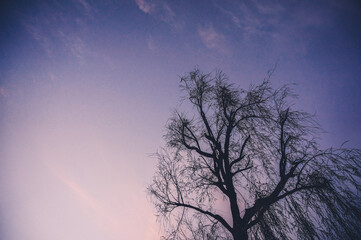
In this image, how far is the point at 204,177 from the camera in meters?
5.21

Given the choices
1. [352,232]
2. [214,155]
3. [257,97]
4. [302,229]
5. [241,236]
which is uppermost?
[257,97]

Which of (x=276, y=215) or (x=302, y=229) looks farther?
(x=276, y=215)

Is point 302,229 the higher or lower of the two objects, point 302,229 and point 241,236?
the lower

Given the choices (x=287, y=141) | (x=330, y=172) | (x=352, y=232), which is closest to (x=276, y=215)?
(x=352, y=232)

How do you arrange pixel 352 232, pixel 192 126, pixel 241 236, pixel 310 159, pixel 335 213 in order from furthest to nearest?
pixel 192 126, pixel 241 236, pixel 310 159, pixel 335 213, pixel 352 232

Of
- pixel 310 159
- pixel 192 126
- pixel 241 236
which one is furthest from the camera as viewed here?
pixel 192 126

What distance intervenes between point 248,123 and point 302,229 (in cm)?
302

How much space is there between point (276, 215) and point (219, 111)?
3.46 meters

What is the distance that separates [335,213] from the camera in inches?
133

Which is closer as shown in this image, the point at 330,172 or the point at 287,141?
the point at 330,172

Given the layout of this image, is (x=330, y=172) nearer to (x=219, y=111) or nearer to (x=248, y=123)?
(x=248, y=123)

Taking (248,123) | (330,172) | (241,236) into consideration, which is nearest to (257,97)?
(248,123)

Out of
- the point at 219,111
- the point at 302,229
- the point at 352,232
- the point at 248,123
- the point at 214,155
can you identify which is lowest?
the point at 352,232

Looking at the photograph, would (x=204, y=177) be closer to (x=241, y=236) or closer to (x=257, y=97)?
(x=241, y=236)
